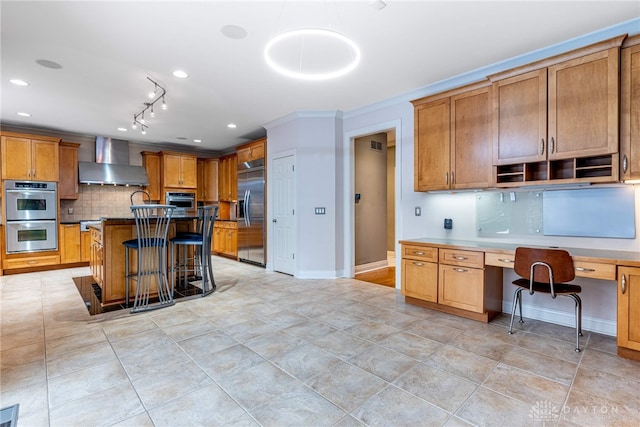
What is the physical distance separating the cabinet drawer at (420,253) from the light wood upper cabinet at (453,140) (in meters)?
0.74

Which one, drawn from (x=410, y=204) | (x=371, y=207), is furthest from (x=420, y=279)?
(x=371, y=207)

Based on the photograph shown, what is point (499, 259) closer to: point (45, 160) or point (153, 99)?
point (153, 99)

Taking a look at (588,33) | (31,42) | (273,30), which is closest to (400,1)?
(273,30)

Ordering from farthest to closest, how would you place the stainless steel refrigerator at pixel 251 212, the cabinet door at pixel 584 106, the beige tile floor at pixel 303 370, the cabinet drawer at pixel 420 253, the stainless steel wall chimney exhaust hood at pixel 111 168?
1. the stainless steel wall chimney exhaust hood at pixel 111 168
2. the stainless steel refrigerator at pixel 251 212
3. the cabinet drawer at pixel 420 253
4. the cabinet door at pixel 584 106
5. the beige tile floor at pixel 303 370

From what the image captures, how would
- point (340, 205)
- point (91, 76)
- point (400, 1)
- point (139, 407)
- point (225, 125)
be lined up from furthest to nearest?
point (225, 125)
point (340, 205)
point (91, 76)
point (400, 1)
point (139, 407)

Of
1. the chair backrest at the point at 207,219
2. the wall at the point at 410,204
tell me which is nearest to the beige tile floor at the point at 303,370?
the wall at the point at 410,204

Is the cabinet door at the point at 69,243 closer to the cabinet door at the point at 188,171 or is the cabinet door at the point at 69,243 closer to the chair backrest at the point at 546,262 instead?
the cabinet door at the point at 188,171

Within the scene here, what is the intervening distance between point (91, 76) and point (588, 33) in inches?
202

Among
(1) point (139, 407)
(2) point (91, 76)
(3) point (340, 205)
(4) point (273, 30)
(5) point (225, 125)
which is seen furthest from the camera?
(5) point (225, 125)

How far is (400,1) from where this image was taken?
233 centimetres

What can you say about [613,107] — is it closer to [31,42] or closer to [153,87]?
[153,87]

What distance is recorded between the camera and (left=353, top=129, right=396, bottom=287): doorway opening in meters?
5.45

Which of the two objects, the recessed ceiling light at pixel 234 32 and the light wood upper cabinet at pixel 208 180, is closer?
the recessed ceiling light at pixel 234 32

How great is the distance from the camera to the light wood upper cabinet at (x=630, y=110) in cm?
244
